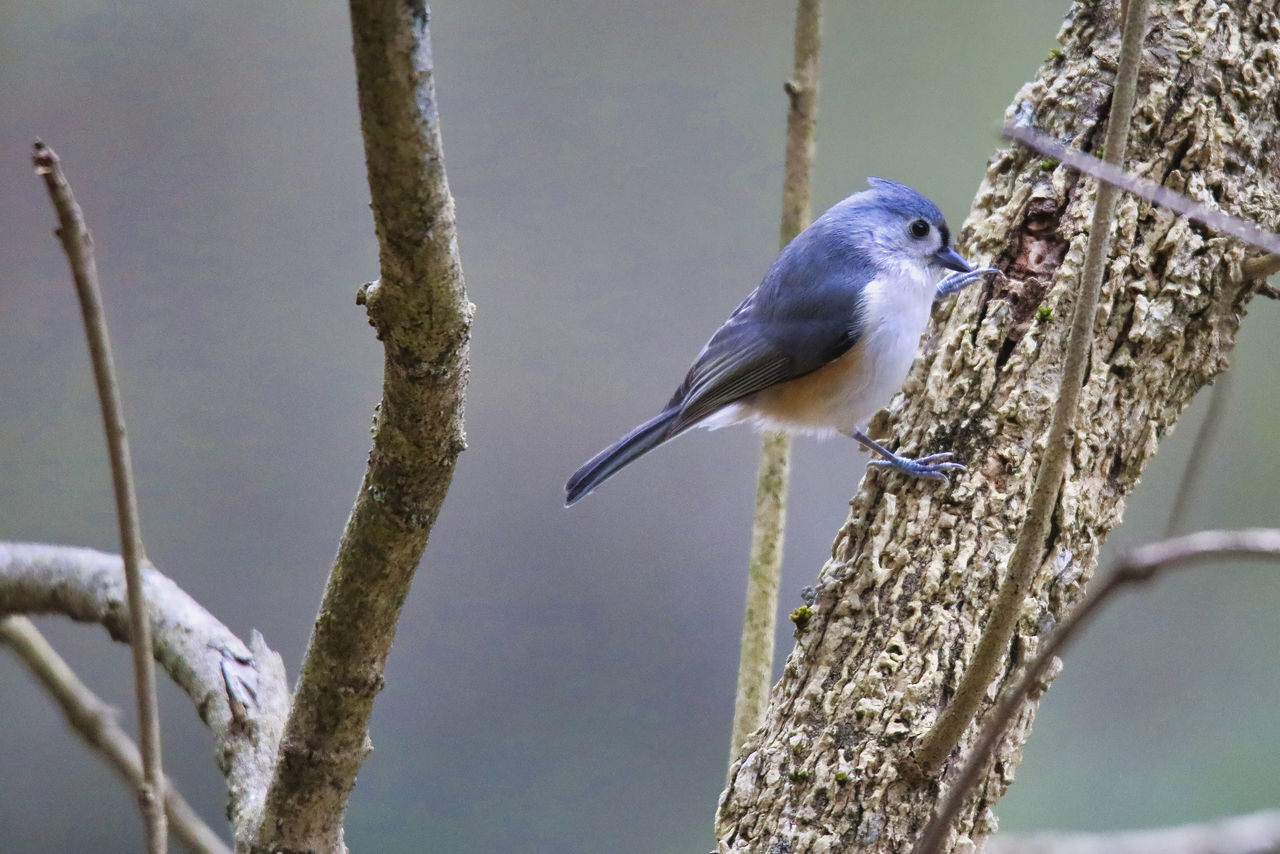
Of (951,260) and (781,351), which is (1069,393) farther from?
(781,351)

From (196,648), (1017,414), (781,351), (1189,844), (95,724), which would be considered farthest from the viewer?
(781,351)

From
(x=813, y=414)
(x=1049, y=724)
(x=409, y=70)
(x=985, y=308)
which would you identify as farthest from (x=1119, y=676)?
(x=409, y=70)

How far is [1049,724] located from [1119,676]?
0.30m

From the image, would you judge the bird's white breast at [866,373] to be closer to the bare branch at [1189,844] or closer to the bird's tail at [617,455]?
the bird's tail at [617,455]

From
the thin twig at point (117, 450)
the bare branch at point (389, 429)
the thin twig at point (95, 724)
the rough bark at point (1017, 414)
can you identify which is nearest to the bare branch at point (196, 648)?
the thin twig at point (95, 724)

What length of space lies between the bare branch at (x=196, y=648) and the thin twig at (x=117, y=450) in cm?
57

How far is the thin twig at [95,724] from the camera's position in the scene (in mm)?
1366

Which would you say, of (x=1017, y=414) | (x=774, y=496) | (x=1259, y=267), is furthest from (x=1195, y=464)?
(x=774, y=496)

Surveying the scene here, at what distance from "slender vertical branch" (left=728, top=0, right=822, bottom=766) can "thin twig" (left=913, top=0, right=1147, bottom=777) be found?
0.84 meters

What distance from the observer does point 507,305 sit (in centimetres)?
435

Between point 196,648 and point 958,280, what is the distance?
5.03ft

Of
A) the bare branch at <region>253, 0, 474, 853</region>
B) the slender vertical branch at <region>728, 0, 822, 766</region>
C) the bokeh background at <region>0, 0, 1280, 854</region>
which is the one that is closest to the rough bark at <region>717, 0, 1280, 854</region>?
the slender vertical branch at <region>728, 0, 822, 766</region>

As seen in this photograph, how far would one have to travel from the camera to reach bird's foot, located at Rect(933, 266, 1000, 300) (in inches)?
75.5

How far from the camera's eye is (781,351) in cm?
234
